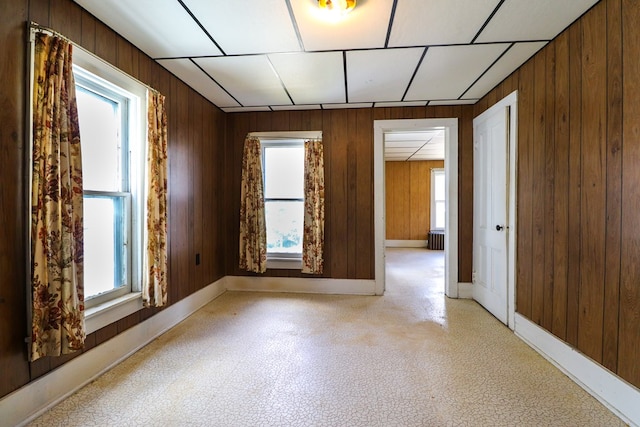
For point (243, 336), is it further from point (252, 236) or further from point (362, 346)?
point (252, 236)

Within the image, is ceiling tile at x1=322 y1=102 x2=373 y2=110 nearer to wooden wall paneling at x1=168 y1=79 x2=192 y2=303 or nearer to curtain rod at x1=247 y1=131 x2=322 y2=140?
curtain rod at x1=247 y1=131 x2=322 y2=140

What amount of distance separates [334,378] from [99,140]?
2401 millimetres

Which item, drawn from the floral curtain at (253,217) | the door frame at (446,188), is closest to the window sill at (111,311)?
the floral curtain at (253,217)

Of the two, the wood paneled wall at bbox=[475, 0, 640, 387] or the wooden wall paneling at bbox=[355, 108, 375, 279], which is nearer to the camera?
the wood paneled wall at bbox=[475, 0, 640, 387]

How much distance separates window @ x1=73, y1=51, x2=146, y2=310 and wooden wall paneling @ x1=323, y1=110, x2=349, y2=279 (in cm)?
225

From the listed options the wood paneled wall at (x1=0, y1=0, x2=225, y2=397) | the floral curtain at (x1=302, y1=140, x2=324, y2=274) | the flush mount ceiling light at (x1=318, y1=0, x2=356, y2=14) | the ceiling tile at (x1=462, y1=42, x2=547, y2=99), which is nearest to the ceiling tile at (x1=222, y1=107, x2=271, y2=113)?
the wood paneled wall at (x1=0, y1=0, x2=225, y2=397)

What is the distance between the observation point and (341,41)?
7.33 ft

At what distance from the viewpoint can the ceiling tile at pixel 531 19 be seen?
1.82 meters

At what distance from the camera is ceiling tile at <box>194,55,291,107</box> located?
2.57m

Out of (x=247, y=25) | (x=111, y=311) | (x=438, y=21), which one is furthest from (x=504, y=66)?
(x=111, y=311)

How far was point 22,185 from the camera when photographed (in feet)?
5.15

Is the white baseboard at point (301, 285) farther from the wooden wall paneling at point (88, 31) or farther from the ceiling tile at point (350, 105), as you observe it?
the wooden wall paneling at point (88, 31)

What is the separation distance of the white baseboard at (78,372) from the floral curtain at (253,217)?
1.15 metres

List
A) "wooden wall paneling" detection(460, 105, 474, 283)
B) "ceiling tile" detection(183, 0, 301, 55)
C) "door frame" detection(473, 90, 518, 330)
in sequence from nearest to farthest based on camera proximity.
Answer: "ceiling tile" detection(183, 0, 301, 55) → "door frame" detection(473, 90, 518, 330) → "wooden wall paneling" detection(460, 105, 474, 283)
